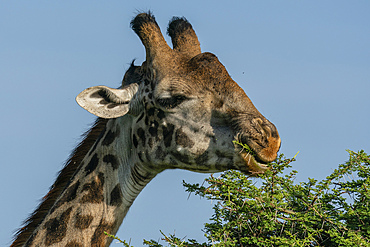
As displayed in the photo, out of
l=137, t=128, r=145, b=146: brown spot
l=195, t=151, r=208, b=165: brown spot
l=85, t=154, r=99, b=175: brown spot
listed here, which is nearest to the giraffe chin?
l=195, t=151, r=208, b=165: brown spot

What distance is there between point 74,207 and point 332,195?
3083 millimetres

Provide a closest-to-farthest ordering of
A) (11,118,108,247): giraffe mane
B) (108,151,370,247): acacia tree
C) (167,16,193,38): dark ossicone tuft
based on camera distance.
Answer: (108,151,370,247): acacia tree < (11,118,108,247): giraffe mane < (167,16,193,38): dark ossicone tuft

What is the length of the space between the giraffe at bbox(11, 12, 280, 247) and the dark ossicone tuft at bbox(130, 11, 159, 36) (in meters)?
0.40

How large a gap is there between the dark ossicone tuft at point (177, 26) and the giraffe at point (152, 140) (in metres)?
0.76

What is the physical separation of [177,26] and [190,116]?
202cm

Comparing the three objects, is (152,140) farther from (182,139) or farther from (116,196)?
(116,196)

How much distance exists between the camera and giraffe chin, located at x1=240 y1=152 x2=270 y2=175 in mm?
6105

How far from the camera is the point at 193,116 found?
256 inches

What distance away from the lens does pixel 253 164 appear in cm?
612

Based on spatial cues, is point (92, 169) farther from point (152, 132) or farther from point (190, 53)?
point (190, 53)

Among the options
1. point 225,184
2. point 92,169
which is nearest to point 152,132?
point 92,169

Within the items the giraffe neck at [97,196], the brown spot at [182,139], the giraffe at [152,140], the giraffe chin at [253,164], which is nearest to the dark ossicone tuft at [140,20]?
the giraffe at [152,140]

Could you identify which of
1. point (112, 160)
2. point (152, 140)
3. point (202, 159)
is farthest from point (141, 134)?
point (202, 159)

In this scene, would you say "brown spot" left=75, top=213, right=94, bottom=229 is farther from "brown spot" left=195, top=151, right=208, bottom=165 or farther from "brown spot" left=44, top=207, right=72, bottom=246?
"brown spot" left=195, top=151, right=208, bottom=165
